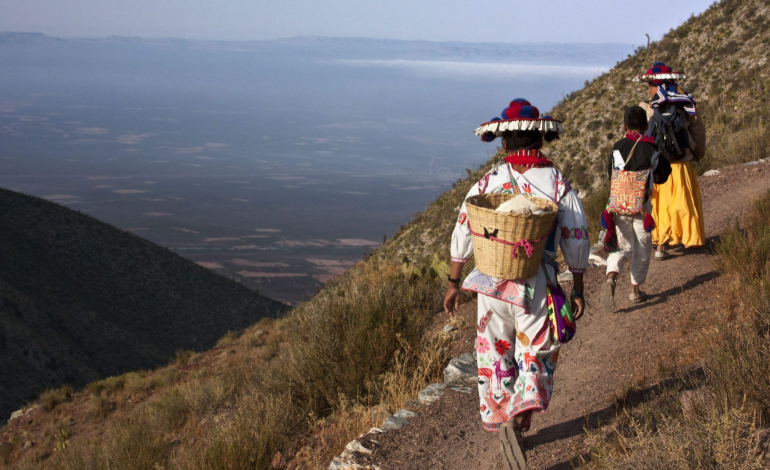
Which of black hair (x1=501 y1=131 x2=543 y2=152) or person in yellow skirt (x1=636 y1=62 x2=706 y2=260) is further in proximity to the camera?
person in yellow skirt (x1=636 y1=62 x2=706 y2=260)

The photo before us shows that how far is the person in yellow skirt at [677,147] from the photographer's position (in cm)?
632

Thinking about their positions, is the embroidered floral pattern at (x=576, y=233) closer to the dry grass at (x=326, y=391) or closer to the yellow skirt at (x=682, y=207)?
the dry grass at (x=326, y=391)

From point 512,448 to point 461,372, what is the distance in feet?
6.42

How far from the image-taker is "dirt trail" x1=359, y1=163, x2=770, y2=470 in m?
3.96

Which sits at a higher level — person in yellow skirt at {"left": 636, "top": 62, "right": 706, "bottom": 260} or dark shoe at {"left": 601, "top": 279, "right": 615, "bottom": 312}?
person in yellow skirt at {"left": 636, "top": 62, "right": 706, "bottom": 260}

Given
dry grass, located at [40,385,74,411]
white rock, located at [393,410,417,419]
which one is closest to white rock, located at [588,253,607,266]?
white rock, located at [393,410,417,419]

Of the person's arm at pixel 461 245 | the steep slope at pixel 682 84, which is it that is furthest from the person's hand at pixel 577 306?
the steep slope at pixel 682 84

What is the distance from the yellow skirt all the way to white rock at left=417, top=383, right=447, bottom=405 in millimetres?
3202

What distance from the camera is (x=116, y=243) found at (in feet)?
150

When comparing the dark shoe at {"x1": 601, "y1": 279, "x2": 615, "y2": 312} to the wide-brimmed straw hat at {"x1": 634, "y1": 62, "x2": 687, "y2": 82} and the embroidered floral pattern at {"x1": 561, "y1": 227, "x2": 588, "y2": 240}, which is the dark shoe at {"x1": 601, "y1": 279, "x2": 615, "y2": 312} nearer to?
the wide-brimmed straw hat at {"x1": 634, "y1": 62, "x2": 687, "y2": 82}

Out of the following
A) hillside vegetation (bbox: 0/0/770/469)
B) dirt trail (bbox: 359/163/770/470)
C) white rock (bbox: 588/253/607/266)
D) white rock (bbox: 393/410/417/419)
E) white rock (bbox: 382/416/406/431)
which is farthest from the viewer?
white rock (bbox: 588/253/607/266)

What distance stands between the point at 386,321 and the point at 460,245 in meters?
2.78

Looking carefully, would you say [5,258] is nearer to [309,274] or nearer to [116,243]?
[116,243]

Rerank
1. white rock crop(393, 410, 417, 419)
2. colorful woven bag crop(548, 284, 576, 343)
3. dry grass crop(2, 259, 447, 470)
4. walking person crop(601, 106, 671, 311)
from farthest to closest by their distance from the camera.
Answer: walking person crop(601, 106, 671, 311) < dry grass crop(2, 259, 447, 470) < white rock crop(393, 410, 417, 419) < colorful woven bag crop(548, 284, 576, 343)
